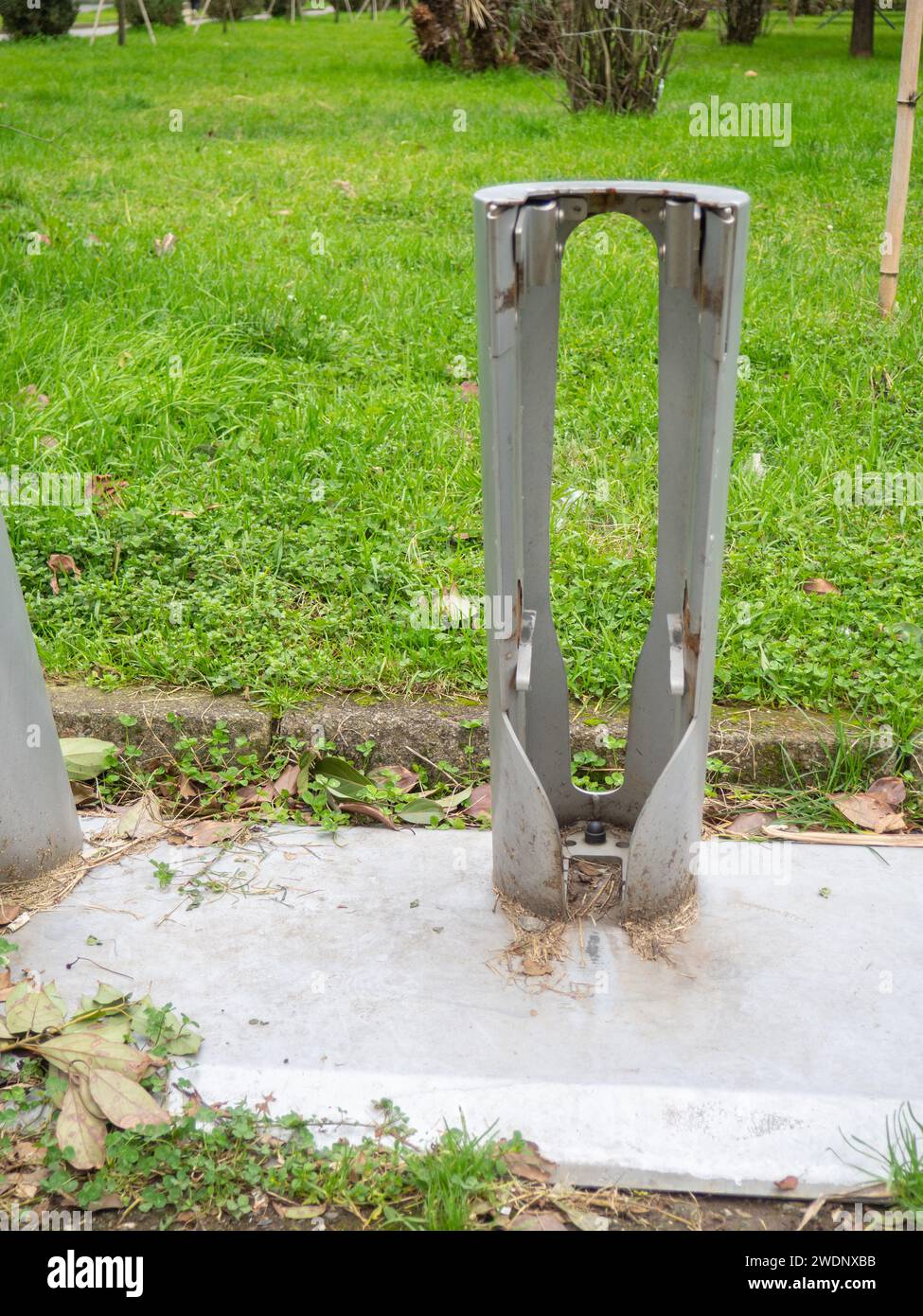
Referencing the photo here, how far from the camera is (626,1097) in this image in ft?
5.77

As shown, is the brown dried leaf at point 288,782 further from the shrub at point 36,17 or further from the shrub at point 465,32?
the shrub at point 36,17

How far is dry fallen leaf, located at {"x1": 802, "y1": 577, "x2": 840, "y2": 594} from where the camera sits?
2.89 m

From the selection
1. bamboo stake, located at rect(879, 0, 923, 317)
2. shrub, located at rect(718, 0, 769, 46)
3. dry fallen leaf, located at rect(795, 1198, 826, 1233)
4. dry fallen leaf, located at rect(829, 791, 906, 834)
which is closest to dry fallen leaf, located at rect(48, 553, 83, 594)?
dry fallen leaf, located at rect(829, 791, 906, 834)

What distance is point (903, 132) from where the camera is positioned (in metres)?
3.71

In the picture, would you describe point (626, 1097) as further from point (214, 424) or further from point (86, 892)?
point (214, 424)

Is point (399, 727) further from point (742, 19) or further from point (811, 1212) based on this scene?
point (742, 19)

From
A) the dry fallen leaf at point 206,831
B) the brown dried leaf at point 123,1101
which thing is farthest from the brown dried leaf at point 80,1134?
the dry fallen leaf at point 206,831

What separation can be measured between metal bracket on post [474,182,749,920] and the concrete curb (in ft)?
1.05

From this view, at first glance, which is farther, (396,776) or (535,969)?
(396,776)

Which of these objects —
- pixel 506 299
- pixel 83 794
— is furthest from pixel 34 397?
pixel 506 299

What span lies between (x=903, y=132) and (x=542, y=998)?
10.2 ft

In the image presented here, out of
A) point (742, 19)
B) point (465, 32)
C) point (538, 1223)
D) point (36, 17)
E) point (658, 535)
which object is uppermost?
point (36, 17)

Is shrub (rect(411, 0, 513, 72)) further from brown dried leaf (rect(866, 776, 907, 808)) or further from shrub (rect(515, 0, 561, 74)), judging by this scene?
brown dried leaf (rect(866, 776, 907, 808))

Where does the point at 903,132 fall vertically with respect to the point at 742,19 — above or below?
below
